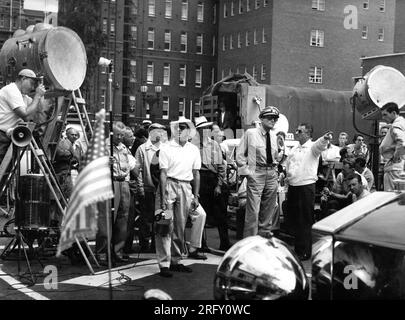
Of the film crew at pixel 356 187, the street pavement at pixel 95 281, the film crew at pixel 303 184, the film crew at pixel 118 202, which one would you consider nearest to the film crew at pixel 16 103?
the film crew at pixel 118 202

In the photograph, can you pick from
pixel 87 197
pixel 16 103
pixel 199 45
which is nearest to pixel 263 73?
pixel 199 45

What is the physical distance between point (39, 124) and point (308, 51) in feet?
175

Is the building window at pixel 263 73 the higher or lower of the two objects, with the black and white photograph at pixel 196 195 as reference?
higher

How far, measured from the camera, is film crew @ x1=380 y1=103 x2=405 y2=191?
8680 mm

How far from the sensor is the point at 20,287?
24.8 feet

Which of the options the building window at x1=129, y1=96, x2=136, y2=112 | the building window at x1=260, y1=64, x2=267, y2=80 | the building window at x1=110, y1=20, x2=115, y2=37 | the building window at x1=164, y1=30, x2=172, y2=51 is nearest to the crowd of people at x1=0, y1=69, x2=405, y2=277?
the building window at x1=260, y1=64, x2=267, y2=80

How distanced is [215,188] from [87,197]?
249 inches

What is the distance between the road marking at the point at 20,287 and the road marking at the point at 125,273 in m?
0.52

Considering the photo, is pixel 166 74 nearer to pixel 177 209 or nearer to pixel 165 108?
pixel 165 108

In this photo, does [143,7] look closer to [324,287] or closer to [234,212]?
[234,212]

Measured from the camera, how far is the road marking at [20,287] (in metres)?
7.12

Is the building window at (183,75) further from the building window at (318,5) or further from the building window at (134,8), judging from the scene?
the building window at (318,5)

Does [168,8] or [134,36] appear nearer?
[134,36]

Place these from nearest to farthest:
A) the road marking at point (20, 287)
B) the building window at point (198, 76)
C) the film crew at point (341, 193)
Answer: the road marking at point (20, 287), the film crew at point (341, 193), the building window at point (198, 76)
